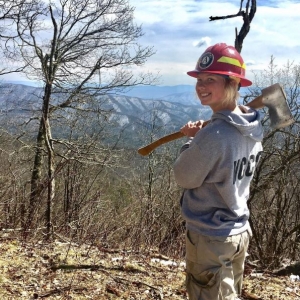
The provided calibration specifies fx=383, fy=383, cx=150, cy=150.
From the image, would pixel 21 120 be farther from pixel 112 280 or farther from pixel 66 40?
pixel 112 280

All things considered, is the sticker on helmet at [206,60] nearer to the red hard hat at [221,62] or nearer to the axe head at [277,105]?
the red hard hat at [221,62]

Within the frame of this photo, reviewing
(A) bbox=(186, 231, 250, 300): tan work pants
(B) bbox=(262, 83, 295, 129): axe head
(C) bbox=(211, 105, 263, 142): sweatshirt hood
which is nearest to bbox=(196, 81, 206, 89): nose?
(C) bbox=(211, 105, 263, 142): sweatshirt hood

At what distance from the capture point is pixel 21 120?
39.7 ft

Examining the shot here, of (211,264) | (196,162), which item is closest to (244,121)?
(196,162)

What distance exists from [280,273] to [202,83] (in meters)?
3.34

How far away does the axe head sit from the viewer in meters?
2.29

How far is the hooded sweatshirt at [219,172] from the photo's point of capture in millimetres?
1893

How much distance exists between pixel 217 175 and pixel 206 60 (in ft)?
1.99

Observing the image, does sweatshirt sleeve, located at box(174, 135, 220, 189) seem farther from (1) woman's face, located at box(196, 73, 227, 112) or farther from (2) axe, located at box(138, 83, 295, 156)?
(2) axe, located at box(138, 83, 295, 156)

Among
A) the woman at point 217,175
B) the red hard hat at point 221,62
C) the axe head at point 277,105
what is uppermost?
the red hard hat at point 221,62

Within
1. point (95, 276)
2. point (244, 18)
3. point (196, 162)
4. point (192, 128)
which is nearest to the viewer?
point (196, 162)

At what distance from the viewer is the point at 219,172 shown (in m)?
1.92

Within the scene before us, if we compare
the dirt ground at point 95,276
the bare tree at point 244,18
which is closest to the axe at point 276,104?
the dirt ground at point 95,276

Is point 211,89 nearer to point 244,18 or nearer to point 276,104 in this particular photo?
point 276,104
